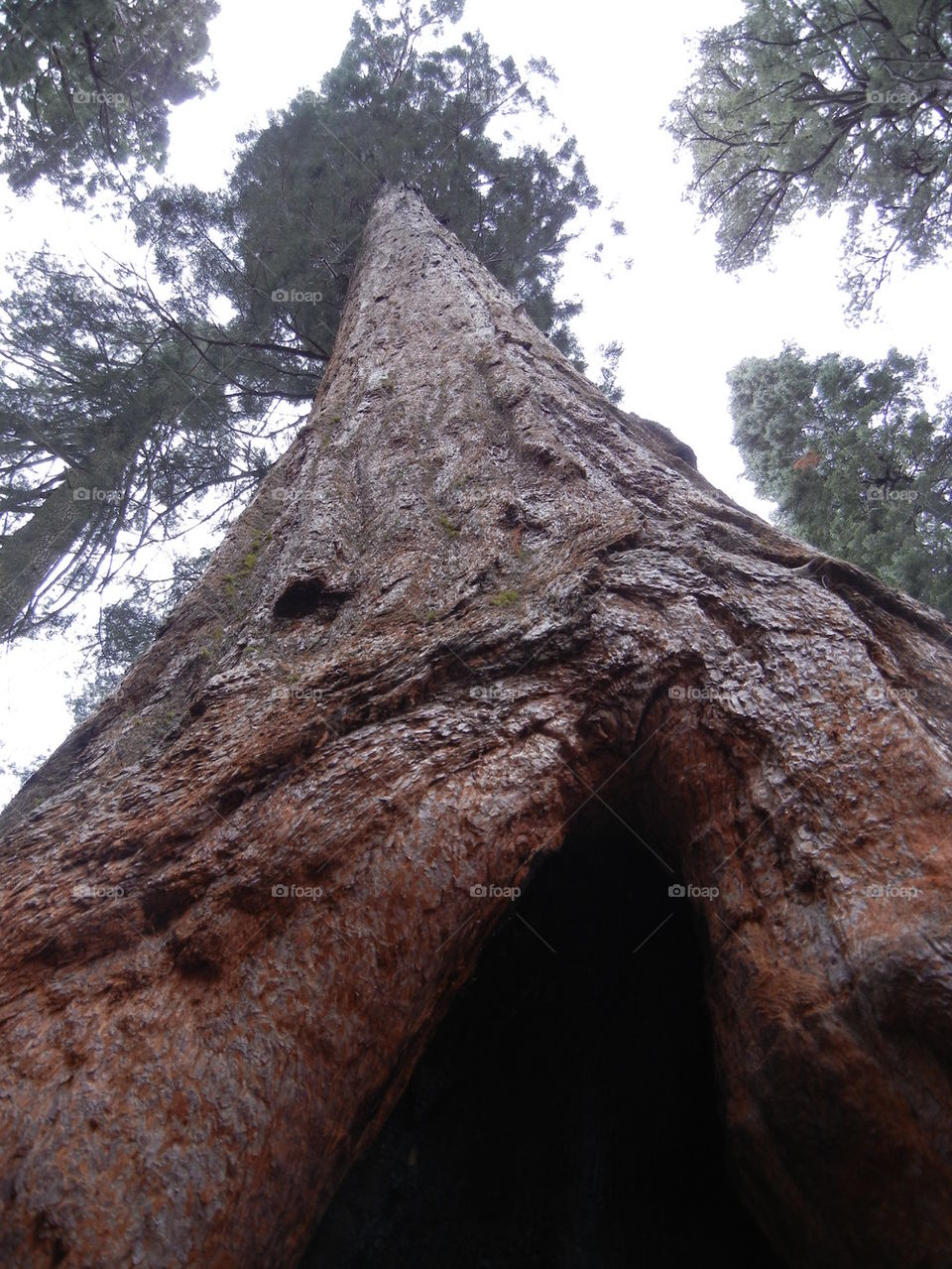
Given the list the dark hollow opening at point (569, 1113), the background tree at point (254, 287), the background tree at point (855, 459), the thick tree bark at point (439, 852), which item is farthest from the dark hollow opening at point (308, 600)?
the background tree at point (855, 459)

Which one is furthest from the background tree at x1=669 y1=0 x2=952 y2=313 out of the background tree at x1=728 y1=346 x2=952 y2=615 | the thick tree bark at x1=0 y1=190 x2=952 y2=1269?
the thick tree bark at x1=0 y1=190 x2=952 y2=1269

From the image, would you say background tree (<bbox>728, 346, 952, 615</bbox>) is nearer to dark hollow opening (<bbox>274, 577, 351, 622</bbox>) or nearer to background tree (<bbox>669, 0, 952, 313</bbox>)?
background tree (<bbox>669, 0, 952, 313</bbox>)

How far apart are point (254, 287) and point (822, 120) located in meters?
5.93

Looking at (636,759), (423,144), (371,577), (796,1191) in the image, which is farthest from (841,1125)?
(423,144)

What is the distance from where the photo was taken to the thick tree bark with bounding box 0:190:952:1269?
4.83 feet

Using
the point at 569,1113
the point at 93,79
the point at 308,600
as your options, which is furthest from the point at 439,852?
the point at 93,79

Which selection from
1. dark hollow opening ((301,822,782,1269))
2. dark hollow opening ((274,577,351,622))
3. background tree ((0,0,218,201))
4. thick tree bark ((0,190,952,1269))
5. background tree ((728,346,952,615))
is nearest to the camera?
thick tree bark ((0,190,952,1269))

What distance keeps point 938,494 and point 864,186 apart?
3278 millimetres

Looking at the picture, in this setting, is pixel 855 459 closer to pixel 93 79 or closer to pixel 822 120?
pixel 822 120

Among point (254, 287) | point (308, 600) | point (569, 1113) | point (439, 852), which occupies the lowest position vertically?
point (569, 1113)

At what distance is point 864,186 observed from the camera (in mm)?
7988

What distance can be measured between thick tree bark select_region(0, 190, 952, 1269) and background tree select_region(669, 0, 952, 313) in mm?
5099

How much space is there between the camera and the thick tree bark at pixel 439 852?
1471 mm

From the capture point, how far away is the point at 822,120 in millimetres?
7348
